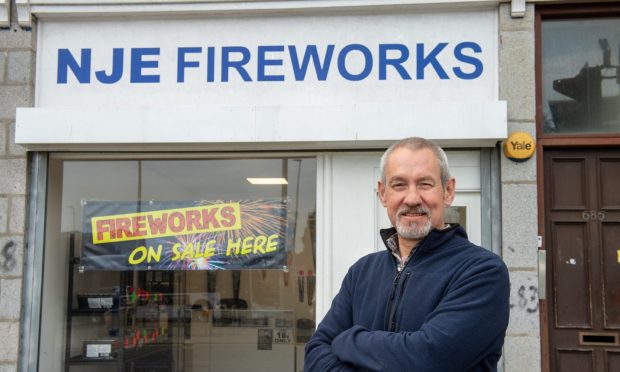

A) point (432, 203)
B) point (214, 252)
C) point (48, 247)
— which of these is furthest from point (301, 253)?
point (432, 203)

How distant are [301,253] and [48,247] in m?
2.36

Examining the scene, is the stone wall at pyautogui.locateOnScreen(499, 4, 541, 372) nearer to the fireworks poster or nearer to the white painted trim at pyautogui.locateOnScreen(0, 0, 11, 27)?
the fireworks poster

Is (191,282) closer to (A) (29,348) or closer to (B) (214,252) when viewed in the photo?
(B) (214,252)

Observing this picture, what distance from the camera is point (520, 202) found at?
202 inches

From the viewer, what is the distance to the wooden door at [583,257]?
5074 millimetres

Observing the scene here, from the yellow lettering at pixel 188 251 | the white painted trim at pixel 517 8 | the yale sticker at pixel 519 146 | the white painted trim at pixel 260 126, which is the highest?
the white painted trim at pixel 517 8

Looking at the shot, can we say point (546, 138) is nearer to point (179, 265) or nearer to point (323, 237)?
point (323, 237)

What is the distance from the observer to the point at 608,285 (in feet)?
16.8

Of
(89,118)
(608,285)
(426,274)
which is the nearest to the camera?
(426,274)

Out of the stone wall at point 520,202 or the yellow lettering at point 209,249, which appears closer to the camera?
the stone wall at point 520,202

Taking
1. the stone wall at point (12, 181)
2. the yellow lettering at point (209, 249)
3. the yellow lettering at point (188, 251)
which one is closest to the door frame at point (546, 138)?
the yellow lettering at point (209, 249)

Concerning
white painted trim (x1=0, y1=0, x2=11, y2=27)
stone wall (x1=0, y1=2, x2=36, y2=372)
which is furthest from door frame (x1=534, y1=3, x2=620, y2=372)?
white painted trim (x1=0, y1=0, x2=11, y2=27)

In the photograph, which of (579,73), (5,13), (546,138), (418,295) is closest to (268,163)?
(546,138)

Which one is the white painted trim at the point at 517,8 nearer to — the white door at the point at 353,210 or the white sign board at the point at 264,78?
the white sign board at the point at 264,78
